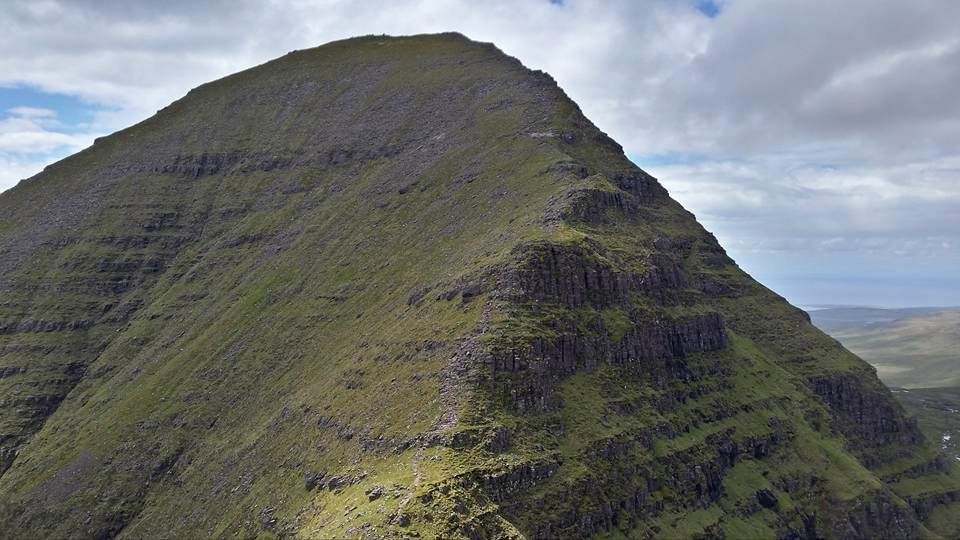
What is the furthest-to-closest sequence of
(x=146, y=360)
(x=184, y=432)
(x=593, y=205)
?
(x=146, y=360) < (x=184, y=432) < (x=593, y=205)

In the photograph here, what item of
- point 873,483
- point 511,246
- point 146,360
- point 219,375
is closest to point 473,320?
point 511,246

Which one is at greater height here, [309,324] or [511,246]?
[511,246]

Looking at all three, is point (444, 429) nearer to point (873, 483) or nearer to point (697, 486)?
point (697, 486)

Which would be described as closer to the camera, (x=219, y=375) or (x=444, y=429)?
(x=444, y=429)

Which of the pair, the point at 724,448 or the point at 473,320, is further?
the point at 724,448

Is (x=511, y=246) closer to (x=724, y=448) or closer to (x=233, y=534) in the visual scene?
(x=724, y=448)

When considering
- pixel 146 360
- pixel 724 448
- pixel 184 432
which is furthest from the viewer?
pixel 146 360

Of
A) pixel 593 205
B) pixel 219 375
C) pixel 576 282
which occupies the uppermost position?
pixel 593 205

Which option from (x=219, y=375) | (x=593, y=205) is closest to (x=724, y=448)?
(x=593, y=205)

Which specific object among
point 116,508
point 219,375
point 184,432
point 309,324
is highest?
point 309,324
